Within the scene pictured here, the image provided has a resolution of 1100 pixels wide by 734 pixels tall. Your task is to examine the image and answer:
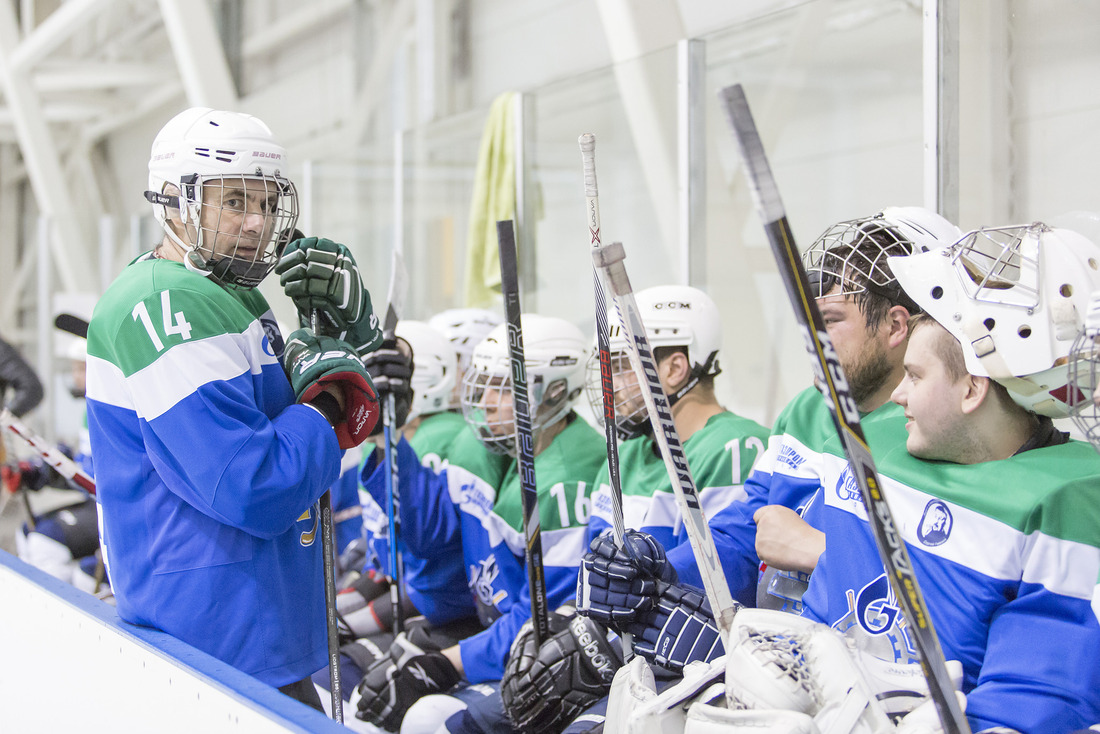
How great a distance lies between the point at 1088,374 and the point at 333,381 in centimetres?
108

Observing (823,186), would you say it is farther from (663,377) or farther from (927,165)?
(663,377)

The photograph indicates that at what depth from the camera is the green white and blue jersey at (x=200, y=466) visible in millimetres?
1368

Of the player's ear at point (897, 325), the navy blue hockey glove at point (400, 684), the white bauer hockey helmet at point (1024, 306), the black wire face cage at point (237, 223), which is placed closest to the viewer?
the white bauer hockey helmet at point (1024, 306)

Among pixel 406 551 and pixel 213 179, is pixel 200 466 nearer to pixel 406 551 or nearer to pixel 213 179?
pixel 213 179

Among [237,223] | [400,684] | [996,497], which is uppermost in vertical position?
[237,223]

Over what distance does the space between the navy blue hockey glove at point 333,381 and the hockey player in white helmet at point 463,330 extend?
1.35m

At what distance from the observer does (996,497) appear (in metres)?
1.20

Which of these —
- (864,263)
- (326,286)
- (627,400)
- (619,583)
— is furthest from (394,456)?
(864,263)

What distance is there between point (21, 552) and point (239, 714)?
154 inches

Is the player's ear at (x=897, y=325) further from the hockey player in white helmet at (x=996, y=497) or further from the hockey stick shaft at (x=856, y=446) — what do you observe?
the hockey stick shaft at (x=856, y=446)

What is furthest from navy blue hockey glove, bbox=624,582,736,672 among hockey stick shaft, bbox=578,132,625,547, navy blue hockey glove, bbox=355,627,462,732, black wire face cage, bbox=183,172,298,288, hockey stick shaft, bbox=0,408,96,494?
hockey stick shaft, bbox=0,408,96,494

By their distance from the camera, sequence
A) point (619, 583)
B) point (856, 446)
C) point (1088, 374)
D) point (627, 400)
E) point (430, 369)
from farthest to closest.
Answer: point (430, 369)
point (627, 400)
point (619, 583)
point (1088, 374)
point (856, 446)

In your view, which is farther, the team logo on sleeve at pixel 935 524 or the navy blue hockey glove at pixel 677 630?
the navy blue hockey glove at pixel 677 630

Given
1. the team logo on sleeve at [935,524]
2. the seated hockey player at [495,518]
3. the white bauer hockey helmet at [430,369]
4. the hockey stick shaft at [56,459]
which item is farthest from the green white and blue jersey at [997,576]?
the hockey stick shaft at [56,459]
